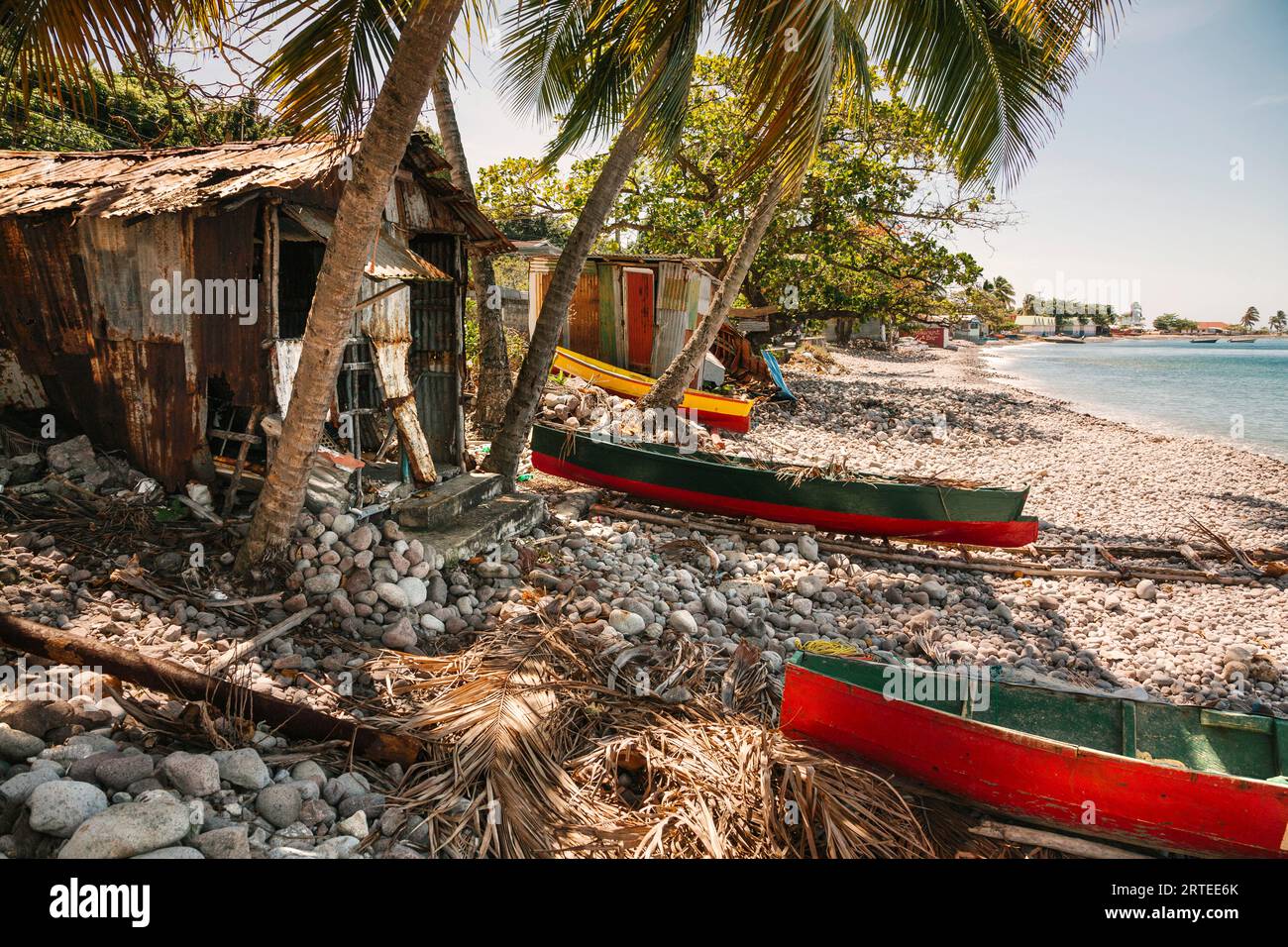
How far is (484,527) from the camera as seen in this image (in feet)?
24.6

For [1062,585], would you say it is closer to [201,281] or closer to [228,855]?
[228,855]

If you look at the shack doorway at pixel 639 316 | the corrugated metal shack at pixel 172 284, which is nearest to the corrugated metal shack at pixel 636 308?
the shack doorway at pixel 639 316

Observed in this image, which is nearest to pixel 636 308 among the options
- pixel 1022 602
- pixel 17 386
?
pixel 1022 602

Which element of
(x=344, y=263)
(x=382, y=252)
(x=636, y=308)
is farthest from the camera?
(x=636, y=308)

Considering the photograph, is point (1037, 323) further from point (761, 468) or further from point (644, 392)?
point (761, 468)

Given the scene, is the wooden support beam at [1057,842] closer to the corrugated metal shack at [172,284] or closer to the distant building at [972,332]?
the corrugated metal shack at [172,284]

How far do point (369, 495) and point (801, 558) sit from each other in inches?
193

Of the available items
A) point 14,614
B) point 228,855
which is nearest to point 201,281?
point 14,614

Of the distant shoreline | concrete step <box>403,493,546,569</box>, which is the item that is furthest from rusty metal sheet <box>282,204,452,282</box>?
the distant shoreline

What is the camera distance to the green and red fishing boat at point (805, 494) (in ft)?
30.2

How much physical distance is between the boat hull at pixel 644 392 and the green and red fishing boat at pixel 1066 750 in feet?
30.6

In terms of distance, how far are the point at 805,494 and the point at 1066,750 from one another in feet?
17.5

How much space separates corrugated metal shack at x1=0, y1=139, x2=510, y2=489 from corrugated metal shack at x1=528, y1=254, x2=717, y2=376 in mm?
8888

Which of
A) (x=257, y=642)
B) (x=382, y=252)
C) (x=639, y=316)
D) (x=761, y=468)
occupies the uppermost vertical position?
(x=639, y=316)
